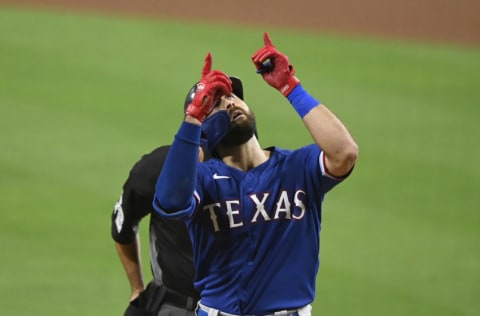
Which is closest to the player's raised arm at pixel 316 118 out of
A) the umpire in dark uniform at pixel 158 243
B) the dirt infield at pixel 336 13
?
the umpire in dark uniform at pixel 158 243

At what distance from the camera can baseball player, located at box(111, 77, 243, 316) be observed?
477 cm

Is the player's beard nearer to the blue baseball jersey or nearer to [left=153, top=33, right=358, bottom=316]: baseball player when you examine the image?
[left=153, top=33, right=358, bottom=316]: baseball player

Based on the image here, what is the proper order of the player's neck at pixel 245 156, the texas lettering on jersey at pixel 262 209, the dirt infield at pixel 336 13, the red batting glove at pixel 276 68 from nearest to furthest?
the red batting glove at pixel 276 68 → the texas lettering on jersey at pixel 262 209 → the player's neck at pixel 245 156 → the dirt infield at pixel 336 13

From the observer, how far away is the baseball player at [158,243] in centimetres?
477

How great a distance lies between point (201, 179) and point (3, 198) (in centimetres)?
567

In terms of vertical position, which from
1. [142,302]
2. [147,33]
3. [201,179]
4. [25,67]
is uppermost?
[147,33]

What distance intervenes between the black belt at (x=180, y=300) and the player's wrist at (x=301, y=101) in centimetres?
146

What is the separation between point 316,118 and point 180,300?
1557 millimetres

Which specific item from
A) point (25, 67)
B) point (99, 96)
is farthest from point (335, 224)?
point (25, 67)

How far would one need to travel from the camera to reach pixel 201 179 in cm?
391

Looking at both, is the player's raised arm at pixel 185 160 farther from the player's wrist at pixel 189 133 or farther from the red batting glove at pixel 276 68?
the red batting glove at pixel 276 68

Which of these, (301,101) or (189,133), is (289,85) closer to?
(301,101)

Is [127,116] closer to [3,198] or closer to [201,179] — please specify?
[3,198]

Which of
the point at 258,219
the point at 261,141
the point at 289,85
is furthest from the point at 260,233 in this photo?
the point at 261,141
